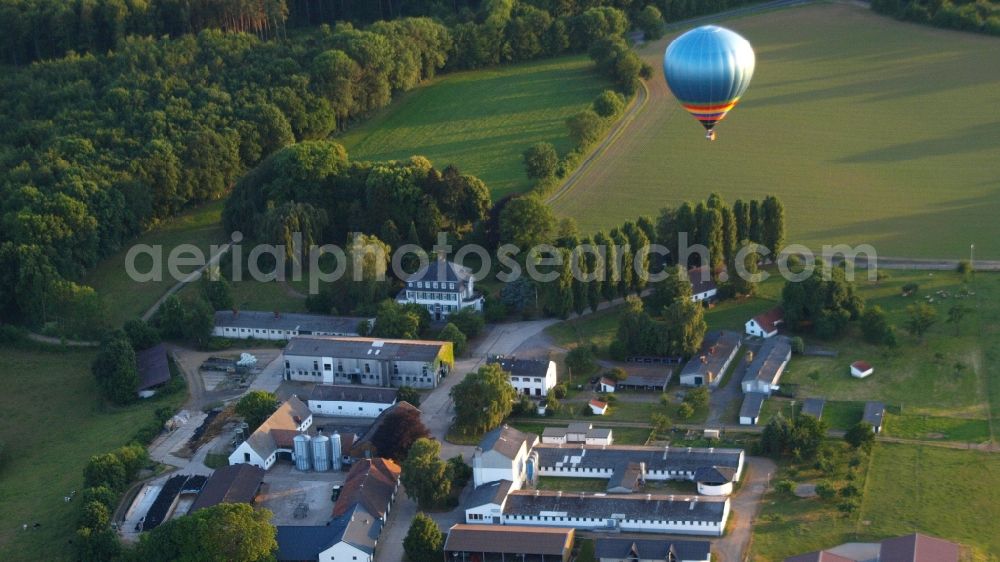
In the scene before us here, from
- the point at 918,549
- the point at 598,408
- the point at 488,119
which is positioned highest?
the point at 488,119

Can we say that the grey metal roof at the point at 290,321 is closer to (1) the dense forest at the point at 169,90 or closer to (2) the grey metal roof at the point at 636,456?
(1) the dense forest at the point at 169,90

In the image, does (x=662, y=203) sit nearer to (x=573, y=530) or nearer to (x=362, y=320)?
(x=362, y=320)

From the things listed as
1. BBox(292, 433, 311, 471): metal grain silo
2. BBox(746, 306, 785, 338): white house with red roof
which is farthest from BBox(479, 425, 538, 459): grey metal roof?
BBox(746, 306, 785, 338): white house with red roof

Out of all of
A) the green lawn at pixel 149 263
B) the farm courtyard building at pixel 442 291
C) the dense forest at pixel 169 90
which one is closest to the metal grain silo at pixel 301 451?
the farm courtyard building at pixel 442 291

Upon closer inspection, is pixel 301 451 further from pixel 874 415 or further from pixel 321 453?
pixel 874 415

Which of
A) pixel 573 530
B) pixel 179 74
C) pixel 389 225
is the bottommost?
pixel 573 530

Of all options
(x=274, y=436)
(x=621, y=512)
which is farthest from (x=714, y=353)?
(x=274, y=436)

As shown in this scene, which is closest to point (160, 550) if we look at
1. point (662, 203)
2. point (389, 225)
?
point (389, 225)
